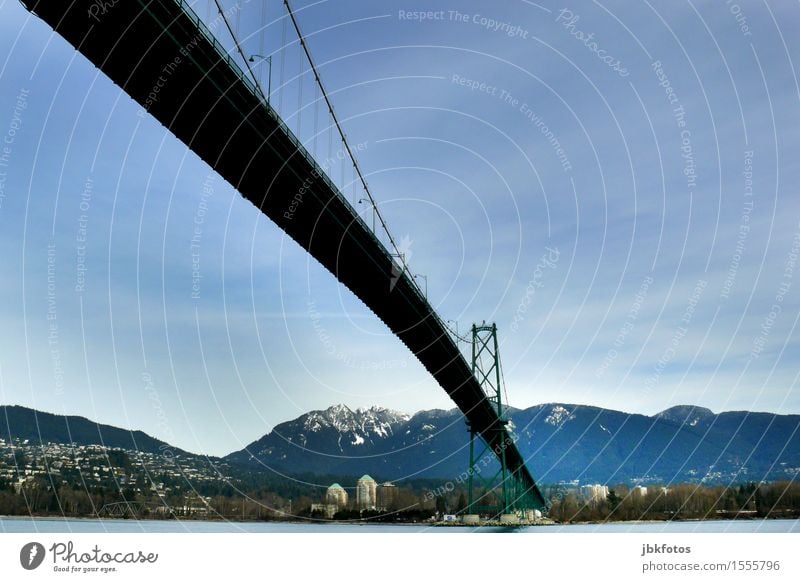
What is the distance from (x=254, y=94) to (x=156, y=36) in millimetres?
3509

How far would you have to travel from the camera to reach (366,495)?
324 feet

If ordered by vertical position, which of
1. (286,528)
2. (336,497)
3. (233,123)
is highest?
(233,123)

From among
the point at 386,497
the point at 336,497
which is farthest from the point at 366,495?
the point at 336,497

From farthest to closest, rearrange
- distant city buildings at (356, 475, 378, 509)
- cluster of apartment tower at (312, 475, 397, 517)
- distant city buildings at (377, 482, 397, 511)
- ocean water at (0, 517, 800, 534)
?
distant city buildings at (356, 475, 378, 509) < cluster of apartment tower at (312, 475, 397, 517) < distant city buildings at (377, 482, 397, 511) < ocean water at (0, 517, 800, 534)
